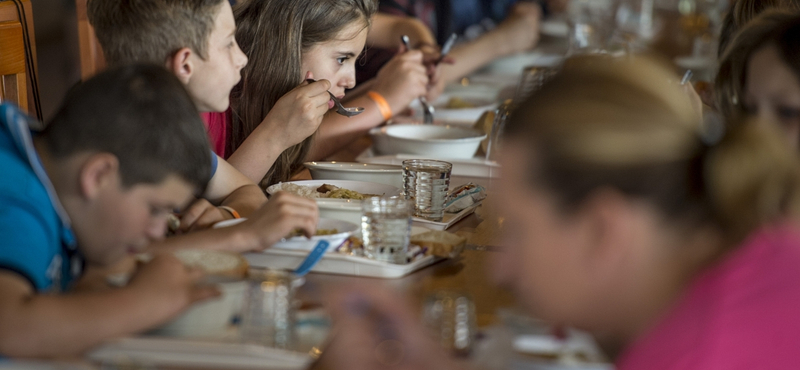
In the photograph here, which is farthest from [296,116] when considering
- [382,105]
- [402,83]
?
[402,83]

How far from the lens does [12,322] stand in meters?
0.66

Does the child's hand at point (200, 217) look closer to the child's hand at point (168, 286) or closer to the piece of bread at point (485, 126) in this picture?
the child's hand at point (168, 286)

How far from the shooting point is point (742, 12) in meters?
1.59

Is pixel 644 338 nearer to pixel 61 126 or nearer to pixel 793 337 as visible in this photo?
pixel 793 337

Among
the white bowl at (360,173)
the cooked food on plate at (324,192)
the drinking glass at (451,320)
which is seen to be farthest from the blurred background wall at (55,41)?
the drinking glass at (451,320)

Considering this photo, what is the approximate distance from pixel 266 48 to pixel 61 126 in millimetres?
915

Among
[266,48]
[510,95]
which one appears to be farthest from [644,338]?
[510,95]

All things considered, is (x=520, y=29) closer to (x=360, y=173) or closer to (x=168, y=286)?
(x=360, y=173)

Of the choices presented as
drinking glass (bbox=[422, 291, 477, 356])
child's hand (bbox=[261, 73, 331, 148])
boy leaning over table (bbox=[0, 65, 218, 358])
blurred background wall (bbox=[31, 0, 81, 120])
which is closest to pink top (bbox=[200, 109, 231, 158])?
child's hand (bbox=[261, 73, 331, 148])

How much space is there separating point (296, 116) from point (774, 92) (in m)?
0.82

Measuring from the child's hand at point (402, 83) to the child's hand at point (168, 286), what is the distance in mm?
1332

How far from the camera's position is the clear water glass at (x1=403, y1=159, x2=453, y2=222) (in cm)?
124

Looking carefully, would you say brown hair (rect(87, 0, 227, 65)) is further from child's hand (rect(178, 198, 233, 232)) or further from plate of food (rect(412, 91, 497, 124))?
plate of food (rect(412, 91, 497, 124))

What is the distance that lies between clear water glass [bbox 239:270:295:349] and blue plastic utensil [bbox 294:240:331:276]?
22cm
